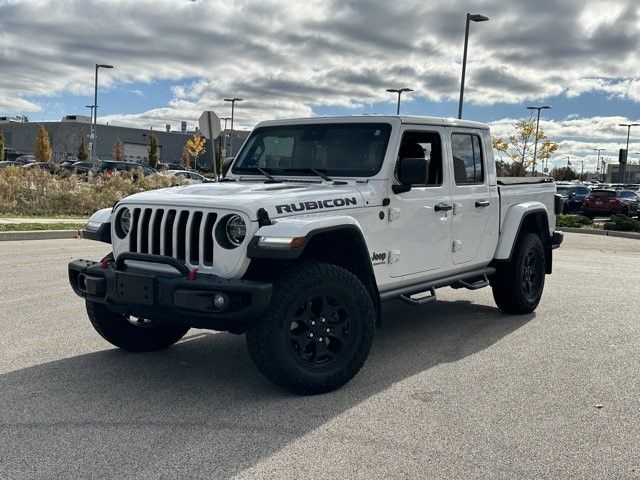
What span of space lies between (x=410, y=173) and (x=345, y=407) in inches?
73.8

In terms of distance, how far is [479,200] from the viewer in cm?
639

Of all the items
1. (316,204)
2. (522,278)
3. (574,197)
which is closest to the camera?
(316,204)

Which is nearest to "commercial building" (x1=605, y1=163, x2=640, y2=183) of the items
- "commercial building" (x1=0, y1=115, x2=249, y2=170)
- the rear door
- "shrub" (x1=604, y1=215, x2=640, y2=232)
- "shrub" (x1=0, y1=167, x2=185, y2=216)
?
"commercial building" (x1=0, y1=115, x2=249, y2=170)

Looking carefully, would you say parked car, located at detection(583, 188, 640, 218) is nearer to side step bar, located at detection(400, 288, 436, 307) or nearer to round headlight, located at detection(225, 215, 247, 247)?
side step bar, located at detection(400, 288, 436, 307)

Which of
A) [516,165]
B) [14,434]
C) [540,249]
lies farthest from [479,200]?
[516,165]

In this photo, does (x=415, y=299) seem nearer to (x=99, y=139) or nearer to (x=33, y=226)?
(x=33, y=226)

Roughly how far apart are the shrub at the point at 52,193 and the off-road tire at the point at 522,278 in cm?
1376

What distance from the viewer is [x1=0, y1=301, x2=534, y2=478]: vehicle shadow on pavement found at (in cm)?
349

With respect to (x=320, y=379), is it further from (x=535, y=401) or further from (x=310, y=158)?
(x=310, y=158)

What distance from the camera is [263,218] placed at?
14.1 feet

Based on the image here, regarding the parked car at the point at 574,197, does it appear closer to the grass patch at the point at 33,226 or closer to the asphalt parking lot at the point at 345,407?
the grass patch at the point at 33,226

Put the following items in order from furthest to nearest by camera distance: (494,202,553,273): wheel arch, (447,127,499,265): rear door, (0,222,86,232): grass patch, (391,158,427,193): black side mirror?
(0,222,86,232): grass patch
(494,202,553,273): wheel arch
(447,127,499,265): rear door
(391,158,427,193): black side mirror

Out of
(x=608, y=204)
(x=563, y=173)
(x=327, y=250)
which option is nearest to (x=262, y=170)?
(x=327, y=250)

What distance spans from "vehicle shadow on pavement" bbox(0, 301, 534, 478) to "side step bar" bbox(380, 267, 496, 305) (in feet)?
1.64
